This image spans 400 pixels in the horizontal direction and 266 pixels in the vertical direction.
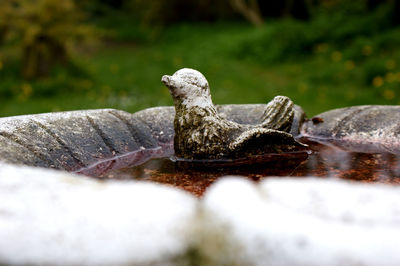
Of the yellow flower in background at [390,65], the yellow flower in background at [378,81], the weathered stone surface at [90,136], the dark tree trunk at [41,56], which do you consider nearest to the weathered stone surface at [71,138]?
the weathered stone surface at [90,136]

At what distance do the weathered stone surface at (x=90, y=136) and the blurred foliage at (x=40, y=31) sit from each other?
4795mm

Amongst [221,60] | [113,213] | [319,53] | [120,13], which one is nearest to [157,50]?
[221,60]

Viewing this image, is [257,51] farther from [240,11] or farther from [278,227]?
[278,227]

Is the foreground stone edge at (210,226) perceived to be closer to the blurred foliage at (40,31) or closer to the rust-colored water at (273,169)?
the rust-colored water at (273,169)

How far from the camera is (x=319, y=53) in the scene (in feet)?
24.2

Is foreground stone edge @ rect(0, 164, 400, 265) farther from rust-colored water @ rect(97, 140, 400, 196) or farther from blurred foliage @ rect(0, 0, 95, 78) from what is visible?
blurred foliage @ rect(0, 0, 95, 78)

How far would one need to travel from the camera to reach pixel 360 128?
2.81 m

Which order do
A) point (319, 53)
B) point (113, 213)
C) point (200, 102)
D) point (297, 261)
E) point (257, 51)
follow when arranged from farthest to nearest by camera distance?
1. point (257, 51)
2. point (319, 53)
3. point (200, 102)
4. point (113, 213)
5. point (297, 261)

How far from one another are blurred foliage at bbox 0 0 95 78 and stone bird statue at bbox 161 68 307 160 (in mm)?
5159

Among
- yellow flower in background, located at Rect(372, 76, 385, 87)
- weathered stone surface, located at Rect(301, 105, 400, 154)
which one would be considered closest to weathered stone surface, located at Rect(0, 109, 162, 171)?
weathered stone surface, located at Rect(301, 105, 400, 154)

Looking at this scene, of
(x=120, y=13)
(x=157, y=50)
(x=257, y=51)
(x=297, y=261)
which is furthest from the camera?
(x=120, y=13)

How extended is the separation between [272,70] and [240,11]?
411 cm

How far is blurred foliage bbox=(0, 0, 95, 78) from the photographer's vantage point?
7.02m

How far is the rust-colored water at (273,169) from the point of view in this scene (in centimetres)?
212
